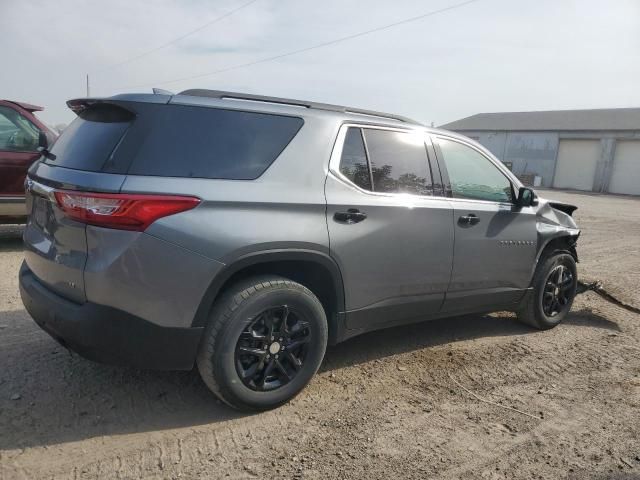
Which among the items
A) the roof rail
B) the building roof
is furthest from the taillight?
the building roof

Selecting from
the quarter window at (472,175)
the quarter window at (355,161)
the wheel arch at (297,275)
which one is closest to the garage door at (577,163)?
the quarter window at (472,175)

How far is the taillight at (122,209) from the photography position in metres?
2.56

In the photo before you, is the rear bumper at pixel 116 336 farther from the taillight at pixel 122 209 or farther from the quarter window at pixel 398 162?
the quarter window at pixel 398 162

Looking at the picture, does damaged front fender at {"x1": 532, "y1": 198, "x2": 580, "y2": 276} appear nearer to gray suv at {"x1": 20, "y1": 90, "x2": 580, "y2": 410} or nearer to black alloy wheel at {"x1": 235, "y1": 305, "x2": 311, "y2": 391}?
gray suv at {"x1": 20, "y1": 90, "x2": 580, "y2": 410}

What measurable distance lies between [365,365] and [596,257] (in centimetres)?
Answer: 649

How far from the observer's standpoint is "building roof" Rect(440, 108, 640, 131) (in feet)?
114

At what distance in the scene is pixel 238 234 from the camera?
2803 millimetres

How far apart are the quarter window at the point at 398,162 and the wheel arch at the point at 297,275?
0.72 metres

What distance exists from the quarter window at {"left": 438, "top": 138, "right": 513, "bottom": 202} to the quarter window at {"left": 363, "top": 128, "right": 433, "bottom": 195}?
0.27 metres

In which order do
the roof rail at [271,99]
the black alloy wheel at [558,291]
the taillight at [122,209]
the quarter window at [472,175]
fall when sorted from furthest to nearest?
the black alloy wheel at [558,291], the quarter window at [472,175], the roof rail at [271,99], the taillight at [122,209]

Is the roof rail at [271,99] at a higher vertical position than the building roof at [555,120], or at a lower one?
lower

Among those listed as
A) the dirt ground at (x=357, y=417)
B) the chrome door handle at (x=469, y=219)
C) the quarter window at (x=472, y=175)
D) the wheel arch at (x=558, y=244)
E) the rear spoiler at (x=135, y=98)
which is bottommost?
the dirt ground at (x=357, y=417)

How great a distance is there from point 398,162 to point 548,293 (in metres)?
2.27

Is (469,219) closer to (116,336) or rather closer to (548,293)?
(548,293)
